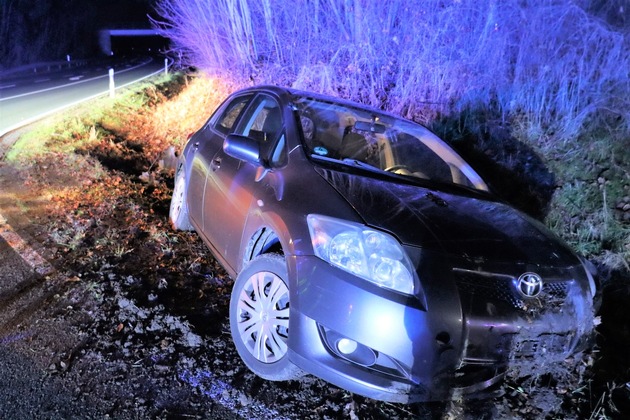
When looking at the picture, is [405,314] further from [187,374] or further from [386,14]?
[386,14]

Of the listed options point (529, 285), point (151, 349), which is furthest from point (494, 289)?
point (151, 349)

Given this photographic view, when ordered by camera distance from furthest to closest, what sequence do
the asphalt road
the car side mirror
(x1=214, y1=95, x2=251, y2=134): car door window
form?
the asphalt road
(x1=214, y1=95, x2=251, y2=134): car door window
the car side mirror

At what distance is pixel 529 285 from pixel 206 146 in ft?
10.4

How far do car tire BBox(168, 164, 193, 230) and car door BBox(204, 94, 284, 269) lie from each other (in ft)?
2.96

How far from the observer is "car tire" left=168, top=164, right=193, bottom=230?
500 centimetres

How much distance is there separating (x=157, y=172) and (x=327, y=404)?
6.12 metres

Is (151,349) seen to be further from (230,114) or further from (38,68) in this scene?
(38,68)

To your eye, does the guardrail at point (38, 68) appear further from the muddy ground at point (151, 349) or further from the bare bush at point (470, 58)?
the muddy ground at point (151, 349)

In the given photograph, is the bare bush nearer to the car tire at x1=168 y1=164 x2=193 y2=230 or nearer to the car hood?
the car hood

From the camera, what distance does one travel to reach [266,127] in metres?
4.04

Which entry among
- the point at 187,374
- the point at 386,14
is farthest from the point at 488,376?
the point at 386,14

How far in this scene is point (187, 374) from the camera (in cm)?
293

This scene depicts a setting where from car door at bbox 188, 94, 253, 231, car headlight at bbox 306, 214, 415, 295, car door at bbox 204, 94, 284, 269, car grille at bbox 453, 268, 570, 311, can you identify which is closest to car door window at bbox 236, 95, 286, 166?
car door at bbox 204, 94, 284, 269

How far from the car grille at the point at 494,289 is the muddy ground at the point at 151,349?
56 centimetres
